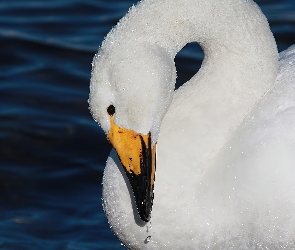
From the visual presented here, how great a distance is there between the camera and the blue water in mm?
6949

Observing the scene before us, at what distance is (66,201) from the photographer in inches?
286

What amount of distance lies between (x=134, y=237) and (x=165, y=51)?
1.20 meters

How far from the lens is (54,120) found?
8305mm

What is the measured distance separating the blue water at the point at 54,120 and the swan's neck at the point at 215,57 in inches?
70.7

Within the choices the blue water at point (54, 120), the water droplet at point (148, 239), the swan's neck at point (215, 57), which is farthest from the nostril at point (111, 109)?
the blue water at point (54, 120)

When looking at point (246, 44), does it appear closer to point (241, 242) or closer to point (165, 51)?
point (165, 51)

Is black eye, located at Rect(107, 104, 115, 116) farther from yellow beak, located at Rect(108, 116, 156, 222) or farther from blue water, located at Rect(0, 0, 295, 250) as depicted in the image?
blue water, located at Rect(0, 0, 295, 250)

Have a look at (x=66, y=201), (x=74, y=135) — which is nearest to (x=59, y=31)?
(x=74, y=135)

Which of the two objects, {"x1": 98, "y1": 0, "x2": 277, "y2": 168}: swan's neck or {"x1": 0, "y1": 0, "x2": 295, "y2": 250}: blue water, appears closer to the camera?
{"x1": 98, "y1": 0, "x2": 277, "y2": 168}: swan's neck

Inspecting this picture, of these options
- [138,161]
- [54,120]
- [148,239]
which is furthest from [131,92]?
[54,120]

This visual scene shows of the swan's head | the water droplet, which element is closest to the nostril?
the swan's head

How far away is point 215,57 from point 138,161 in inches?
30.6

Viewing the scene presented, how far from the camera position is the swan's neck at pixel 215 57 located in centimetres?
472

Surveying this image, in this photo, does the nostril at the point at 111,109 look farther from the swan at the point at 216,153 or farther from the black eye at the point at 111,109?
the swan at the point at 216,153
